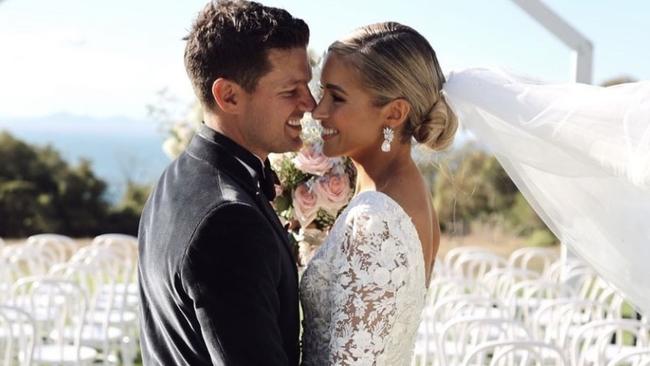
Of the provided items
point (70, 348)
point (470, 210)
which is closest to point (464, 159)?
point (470, 210)

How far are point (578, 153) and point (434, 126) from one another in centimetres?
38

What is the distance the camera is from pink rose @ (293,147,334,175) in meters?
3.12

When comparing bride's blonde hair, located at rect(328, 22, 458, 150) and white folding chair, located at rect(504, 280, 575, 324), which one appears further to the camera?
white folding chair, located at rect(504, 280, 575, 324)

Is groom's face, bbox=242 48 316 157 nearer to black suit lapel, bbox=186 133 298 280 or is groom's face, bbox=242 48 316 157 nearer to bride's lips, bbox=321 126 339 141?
black suit lapel, bbox=186 133 298 280

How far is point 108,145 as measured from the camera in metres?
43.7

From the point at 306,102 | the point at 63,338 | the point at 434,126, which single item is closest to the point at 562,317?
the point at 63,338

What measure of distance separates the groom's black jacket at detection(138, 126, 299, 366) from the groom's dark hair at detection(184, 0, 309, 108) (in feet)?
0.44

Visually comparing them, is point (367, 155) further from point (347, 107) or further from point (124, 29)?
point (124, 29)

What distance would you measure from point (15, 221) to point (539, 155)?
14.1 metres

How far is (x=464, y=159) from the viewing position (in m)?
14.6

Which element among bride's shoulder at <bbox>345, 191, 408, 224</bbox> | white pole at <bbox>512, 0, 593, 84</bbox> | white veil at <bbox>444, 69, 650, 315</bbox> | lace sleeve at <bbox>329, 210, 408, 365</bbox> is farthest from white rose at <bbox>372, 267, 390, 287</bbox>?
white pole at <bbox>512, 0, 593, 84</bbox>

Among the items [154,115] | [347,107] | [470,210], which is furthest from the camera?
[470,210]

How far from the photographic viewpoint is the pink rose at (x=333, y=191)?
312 cm

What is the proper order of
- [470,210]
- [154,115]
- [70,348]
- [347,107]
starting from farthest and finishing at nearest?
1. [470,210]
2. [70,348]
3. [154,115]
4. [347,107]
